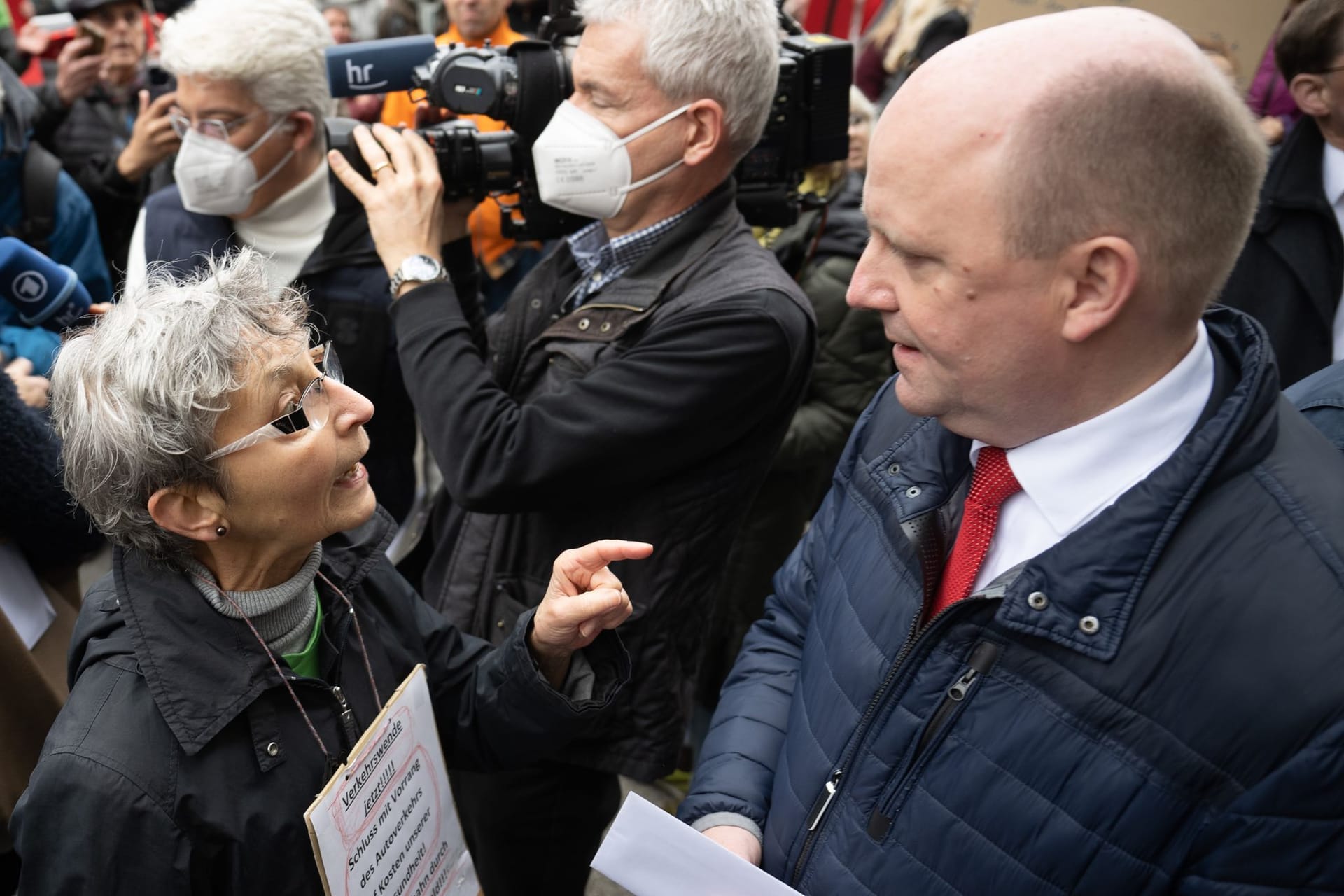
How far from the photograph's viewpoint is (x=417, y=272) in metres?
2.19

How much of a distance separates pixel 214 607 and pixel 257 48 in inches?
70.9

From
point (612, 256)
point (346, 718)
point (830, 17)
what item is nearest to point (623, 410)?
point (612, 256)

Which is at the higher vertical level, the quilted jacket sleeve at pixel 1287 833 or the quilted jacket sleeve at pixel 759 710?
the quilted jacket sleeve at pixel 1287 833

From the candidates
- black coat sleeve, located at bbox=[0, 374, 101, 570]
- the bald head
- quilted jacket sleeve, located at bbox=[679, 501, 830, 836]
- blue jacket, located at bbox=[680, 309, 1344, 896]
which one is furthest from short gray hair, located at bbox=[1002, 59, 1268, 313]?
black coat sleeve, located at bbox=[0, 374, 101, 570]

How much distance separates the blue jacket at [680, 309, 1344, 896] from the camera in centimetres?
114

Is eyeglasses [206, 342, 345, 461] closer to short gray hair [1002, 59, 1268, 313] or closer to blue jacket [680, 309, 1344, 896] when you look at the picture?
blue jacket [680, 309, 1344, 896]

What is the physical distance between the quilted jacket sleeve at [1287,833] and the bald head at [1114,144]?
1.63ft

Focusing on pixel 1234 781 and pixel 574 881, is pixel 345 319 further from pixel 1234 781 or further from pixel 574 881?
pixel 1234 781

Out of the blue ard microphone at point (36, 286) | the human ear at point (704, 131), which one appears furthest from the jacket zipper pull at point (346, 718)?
the blue ard microphone at point (36, 286)

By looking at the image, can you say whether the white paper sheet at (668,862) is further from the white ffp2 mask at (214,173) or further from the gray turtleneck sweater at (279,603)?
the white ffp2 mask at (214,173)

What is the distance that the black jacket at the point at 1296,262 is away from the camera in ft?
9.09

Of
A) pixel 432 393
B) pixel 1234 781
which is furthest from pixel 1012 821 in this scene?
pixel 432 393

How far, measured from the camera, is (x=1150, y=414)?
1.27 m

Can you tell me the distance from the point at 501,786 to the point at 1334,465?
5.40 ft
